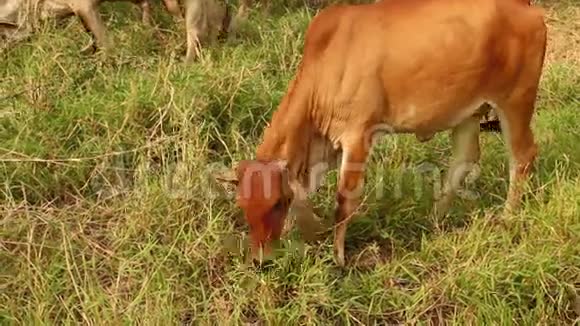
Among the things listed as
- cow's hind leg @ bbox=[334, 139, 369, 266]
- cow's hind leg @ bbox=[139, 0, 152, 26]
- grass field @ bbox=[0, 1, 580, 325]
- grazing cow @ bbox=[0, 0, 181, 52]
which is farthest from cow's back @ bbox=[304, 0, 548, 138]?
cow's hind leg @ bbox=[139, 0, 152, 26]

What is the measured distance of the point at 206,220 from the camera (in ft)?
15.1

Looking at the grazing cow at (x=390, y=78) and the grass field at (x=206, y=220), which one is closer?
the grass field at (x=206, y=220)

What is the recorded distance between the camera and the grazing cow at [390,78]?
14.5 ft

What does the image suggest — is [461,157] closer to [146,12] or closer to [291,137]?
[291,137]

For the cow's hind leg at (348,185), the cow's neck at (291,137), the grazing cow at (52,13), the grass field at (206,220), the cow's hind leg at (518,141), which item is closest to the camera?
the grass field at (206,220)

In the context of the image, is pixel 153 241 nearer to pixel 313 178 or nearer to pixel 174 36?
pixel 313 178

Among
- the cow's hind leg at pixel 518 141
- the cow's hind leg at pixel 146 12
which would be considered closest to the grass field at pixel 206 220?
the cow's hind leg at pixel 518 141

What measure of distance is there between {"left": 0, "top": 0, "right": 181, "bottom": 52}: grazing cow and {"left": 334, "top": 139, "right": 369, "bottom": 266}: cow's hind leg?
2362 millimetres

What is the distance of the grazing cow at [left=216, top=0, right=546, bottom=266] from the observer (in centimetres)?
441

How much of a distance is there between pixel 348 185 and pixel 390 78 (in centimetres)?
48

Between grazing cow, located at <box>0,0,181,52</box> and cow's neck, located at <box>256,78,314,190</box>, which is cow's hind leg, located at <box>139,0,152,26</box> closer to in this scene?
grazing cow, located at <box>0,0,181,52</box>

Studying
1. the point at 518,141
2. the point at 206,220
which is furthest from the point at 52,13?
the point at 518,141

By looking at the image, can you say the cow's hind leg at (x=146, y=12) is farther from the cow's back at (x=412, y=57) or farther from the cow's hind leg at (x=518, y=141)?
the cow's hind leg at (x=518, y=141)

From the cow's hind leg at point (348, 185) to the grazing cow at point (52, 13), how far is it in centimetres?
236
